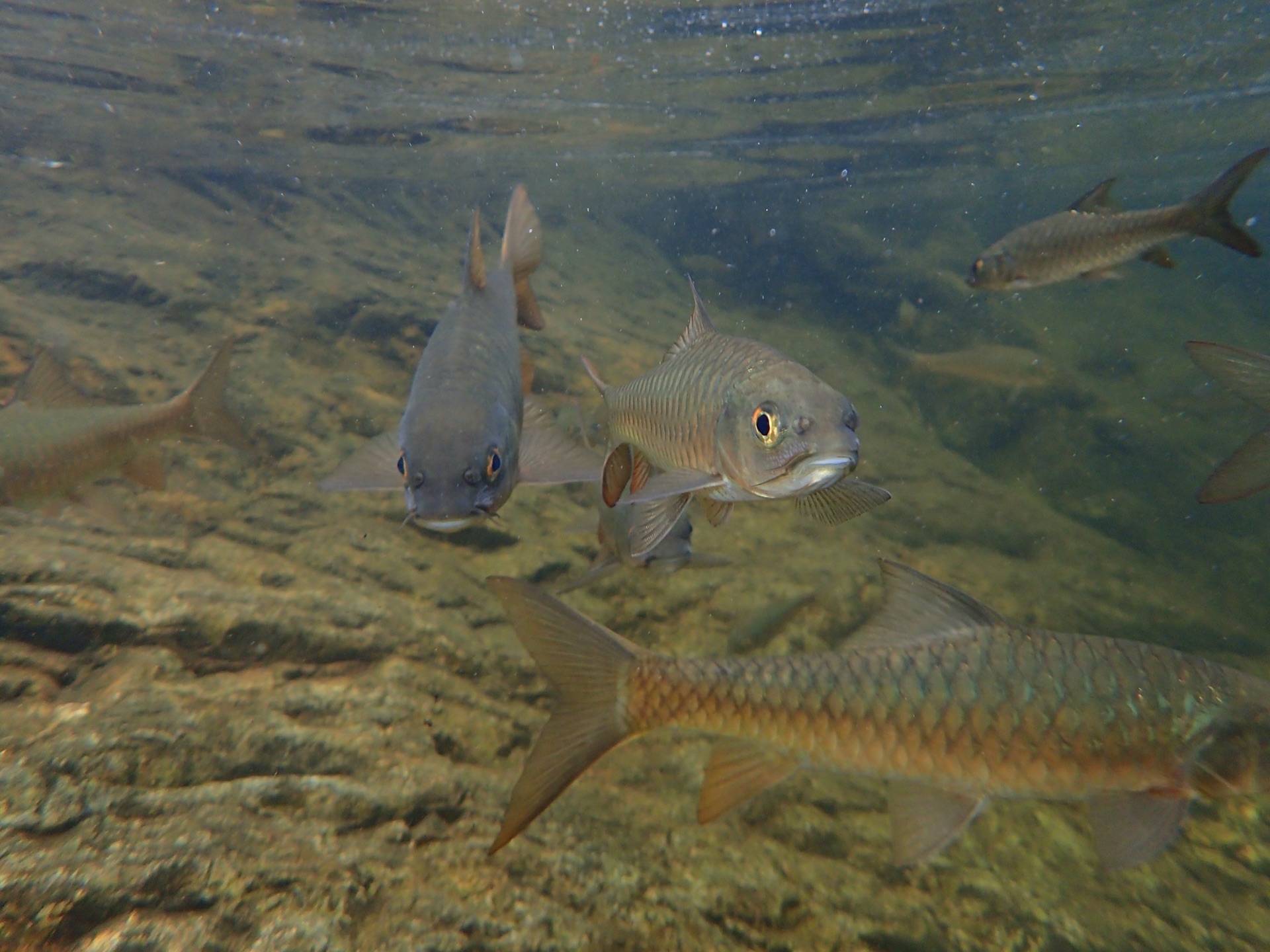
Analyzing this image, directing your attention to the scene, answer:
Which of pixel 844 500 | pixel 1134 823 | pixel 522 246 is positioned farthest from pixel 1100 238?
pixel 1134 823

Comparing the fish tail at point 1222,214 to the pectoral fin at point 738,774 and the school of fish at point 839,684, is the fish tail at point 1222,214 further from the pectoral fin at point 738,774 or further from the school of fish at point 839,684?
the pectoral fin at point 738,774

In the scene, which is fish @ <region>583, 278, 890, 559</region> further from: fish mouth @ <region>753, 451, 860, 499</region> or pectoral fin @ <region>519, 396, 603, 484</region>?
pectoral fin @ <region>519, 396, 603, 484</region>

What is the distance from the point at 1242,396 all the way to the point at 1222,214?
2.38 m

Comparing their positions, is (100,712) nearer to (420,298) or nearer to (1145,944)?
(1145,944)

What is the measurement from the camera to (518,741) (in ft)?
12.7

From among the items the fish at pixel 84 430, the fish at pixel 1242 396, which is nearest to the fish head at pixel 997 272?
the fish at pixel 1242 396

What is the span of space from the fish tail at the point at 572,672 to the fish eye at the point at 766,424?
1035mm

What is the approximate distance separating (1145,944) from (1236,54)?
28.0 metres

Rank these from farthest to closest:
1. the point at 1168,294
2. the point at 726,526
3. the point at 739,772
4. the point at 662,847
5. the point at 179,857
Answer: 1. the point at 1168,294
2. the point at 726,526
3. the point at 662,847
4. the point at 739,772
5. the point at 179,857

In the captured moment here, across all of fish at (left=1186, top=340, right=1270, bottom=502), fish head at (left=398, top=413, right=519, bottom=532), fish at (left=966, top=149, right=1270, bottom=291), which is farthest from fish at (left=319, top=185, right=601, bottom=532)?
fish at (left=966, top=149, right=1270, bottom=291)

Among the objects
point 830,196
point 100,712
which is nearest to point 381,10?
point 100,712

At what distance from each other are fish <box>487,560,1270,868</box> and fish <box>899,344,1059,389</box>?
12.9m

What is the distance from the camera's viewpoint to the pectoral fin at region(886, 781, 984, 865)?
98.7 inches

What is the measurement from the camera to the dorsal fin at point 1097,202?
19.9 ft
